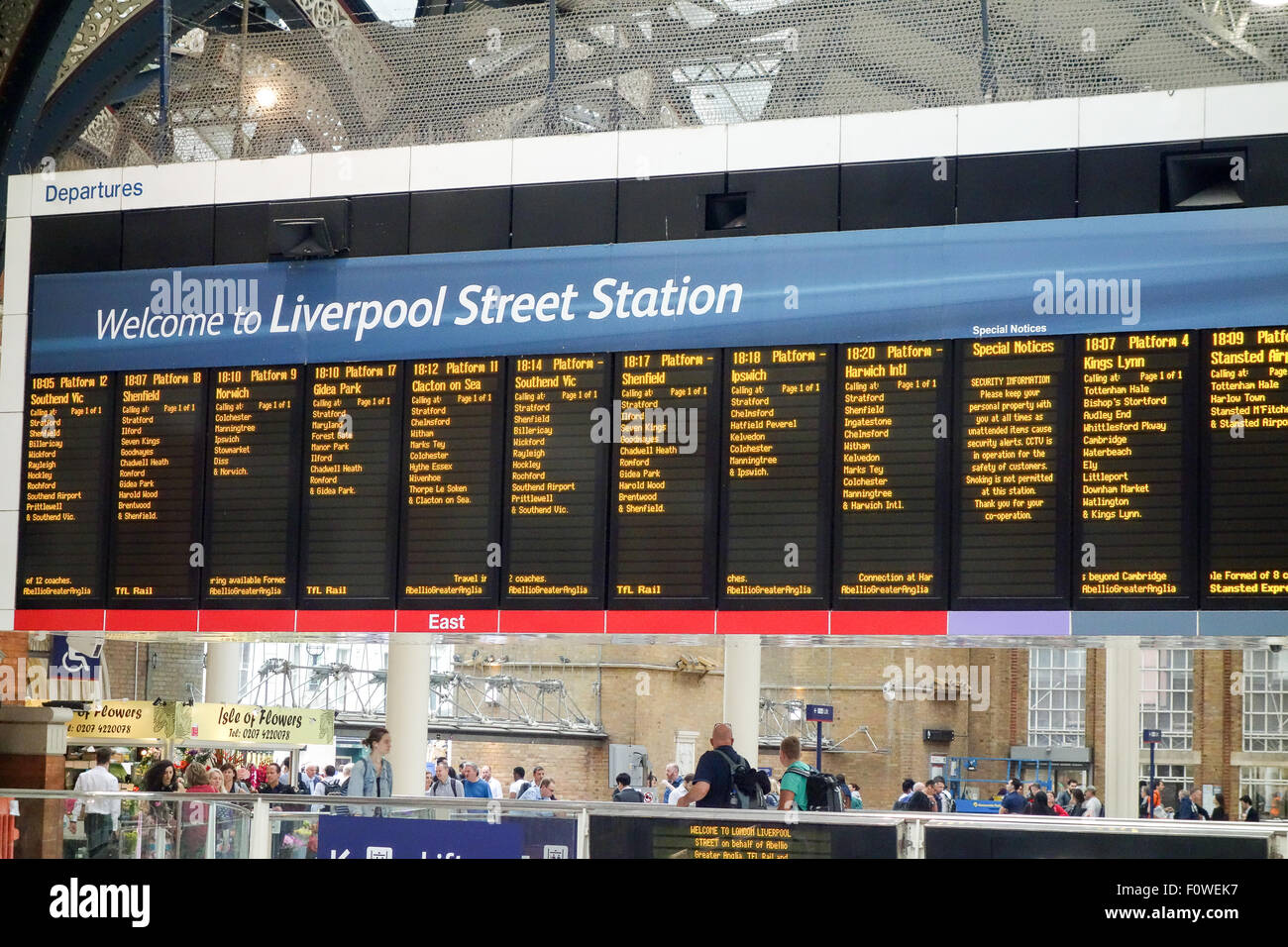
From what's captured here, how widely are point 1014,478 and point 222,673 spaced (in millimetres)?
24063

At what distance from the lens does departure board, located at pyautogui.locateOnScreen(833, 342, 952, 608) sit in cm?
987

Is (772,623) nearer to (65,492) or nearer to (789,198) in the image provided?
(789,198)

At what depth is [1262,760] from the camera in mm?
36469

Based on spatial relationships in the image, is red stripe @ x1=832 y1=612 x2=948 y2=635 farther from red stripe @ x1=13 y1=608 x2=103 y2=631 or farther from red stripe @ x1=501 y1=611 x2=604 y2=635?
red stripe @ x1=13 y1=608 x2=103 y2=631

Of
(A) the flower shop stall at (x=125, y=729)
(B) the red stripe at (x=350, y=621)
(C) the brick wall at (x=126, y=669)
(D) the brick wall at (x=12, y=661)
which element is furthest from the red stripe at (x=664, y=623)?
(C) the brick wall at (x=126, y=669)

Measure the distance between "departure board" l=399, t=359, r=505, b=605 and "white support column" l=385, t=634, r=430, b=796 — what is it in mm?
6571

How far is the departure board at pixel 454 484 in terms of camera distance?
10.6 metres

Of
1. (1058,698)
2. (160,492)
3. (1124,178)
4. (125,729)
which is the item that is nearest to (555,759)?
(1058,698)

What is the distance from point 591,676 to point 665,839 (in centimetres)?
3372
